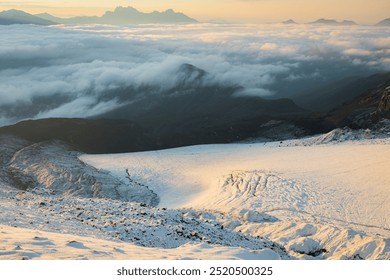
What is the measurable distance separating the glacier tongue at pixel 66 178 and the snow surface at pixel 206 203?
0.16m

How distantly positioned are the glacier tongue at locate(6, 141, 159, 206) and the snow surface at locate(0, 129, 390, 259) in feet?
0.52

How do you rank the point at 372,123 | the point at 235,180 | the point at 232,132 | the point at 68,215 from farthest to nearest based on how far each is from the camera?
the point at 232,132, the point at 372,123, the point at 235,180, the point at 68,215

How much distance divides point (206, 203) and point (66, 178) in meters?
19.8

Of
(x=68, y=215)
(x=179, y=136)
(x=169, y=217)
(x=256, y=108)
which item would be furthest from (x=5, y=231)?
(x=256, y=108)

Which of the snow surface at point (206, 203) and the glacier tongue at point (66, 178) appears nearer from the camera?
the snow surface at point (206, 203)

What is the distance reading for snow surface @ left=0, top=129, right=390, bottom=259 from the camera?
17828mm

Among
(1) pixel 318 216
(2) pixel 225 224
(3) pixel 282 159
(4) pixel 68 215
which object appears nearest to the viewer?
(4) pixel 68 215

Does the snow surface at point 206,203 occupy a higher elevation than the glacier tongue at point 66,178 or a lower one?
higher

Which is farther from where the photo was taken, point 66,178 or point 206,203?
point 66,178

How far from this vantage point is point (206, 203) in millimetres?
37031

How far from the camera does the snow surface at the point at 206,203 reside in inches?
702

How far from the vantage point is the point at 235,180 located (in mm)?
42750

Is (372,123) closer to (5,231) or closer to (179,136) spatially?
(179,136)
